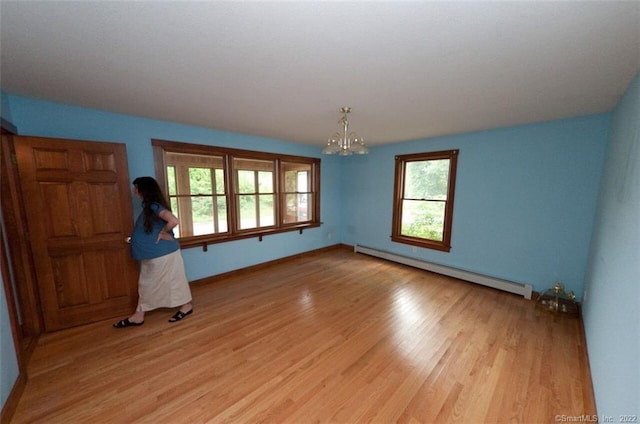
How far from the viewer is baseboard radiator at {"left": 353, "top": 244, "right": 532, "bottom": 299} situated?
3018 mm

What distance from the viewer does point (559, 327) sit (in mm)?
2357

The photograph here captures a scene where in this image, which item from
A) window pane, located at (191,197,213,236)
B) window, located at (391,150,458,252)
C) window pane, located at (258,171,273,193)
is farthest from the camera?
window pane, located at (258,171,273,193)

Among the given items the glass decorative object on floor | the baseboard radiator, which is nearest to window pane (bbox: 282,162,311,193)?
the baseboard radiator

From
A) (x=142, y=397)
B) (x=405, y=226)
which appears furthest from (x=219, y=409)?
(x=405, y=226)

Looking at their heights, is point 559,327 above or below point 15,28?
below

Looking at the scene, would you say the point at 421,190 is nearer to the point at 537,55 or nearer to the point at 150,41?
the point at 537,55

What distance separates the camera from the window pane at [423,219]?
388 centimetres

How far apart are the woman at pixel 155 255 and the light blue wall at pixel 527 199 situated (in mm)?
3734

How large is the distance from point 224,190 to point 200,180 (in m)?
0.42

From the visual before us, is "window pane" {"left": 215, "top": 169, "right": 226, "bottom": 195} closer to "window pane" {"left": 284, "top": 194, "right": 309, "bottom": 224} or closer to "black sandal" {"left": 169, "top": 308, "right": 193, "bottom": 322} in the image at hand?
"window pane" {"left": 284, "top": 194, "right": 309, "bottom": 224}

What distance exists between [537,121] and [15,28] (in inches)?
177

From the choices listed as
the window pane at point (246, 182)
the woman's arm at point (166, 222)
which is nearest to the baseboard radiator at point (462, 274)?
the window pane at point (246, 182)

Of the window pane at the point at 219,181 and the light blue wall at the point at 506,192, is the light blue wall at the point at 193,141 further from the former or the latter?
the window pane at the point at 219,181

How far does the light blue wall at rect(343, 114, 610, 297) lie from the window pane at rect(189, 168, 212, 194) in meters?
3.45
